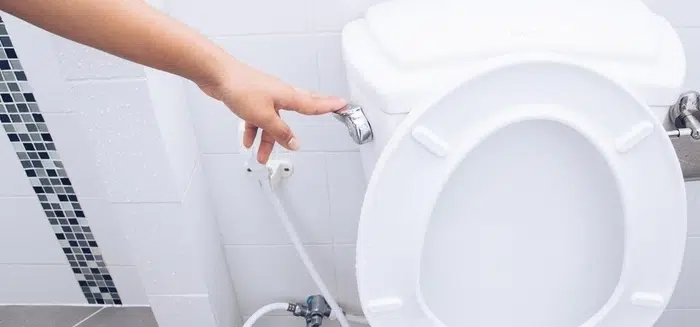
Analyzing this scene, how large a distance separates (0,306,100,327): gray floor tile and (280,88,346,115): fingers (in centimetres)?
90

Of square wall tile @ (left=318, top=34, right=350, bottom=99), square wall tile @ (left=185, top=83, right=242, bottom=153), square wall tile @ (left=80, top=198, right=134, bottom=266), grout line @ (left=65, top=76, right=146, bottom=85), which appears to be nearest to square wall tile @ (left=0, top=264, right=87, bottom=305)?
→ square wall tile @ (left=80, top=198, right=134, bottom=266)

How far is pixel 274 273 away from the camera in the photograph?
107 cm

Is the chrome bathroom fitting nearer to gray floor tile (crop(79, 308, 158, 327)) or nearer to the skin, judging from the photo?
the skin

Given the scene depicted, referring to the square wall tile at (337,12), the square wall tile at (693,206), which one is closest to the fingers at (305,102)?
the square wall tile at (337,12)

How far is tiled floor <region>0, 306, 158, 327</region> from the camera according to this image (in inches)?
47.0

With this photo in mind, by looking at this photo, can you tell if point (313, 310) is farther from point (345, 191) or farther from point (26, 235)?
point (26, 235)

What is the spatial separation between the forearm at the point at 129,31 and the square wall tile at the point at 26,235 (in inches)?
27.7

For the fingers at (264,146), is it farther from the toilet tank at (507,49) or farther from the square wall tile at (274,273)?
the square wall tile at (274,273)

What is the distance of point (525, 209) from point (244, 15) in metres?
0.47

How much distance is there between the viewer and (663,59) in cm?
61

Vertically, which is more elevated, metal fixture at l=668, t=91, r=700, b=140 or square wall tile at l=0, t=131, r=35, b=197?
metal fixture at l=668, t=91, r=700, b=140

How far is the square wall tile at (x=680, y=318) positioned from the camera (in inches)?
42.4

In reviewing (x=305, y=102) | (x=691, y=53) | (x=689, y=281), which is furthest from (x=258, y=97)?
(x=689, y=281)

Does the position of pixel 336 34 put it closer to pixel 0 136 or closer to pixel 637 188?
pixel 637 188
